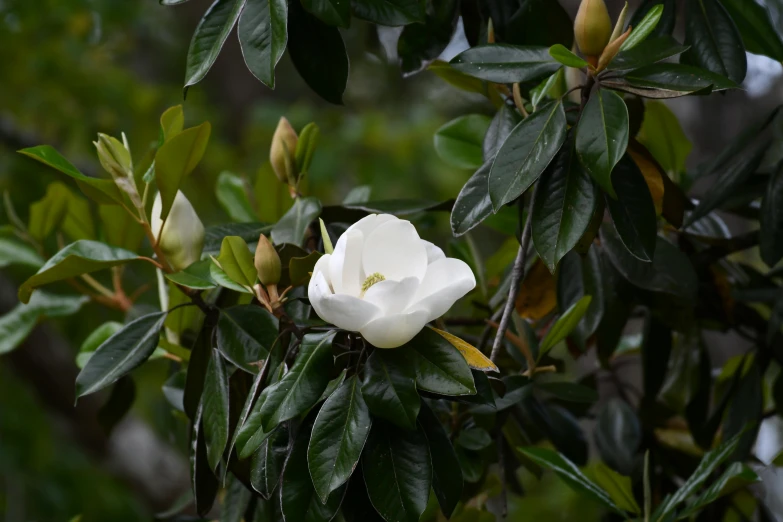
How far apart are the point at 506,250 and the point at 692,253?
20cm

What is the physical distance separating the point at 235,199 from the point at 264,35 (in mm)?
372

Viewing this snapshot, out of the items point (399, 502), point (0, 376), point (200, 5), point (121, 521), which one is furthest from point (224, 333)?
point (200, 5)

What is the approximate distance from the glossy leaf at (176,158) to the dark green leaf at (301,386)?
0.21m

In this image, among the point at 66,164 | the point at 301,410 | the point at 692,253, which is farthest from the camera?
the point at 692,253

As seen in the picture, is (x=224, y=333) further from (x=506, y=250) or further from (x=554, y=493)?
(x=554, y=493)

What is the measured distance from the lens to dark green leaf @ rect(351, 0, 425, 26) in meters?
0.64

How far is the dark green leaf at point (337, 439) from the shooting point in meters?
0.52

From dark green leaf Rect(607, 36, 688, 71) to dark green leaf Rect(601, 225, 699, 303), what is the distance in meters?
0.21

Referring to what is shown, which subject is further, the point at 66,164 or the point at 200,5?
the point at 200,5

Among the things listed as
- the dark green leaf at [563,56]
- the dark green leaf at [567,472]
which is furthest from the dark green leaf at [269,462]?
the dark green leaf at [563,56]

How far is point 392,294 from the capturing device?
52 cm

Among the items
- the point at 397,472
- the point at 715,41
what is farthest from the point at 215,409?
the point at 715,41

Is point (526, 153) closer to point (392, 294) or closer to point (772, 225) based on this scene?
point (392, 294)

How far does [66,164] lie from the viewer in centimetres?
64
